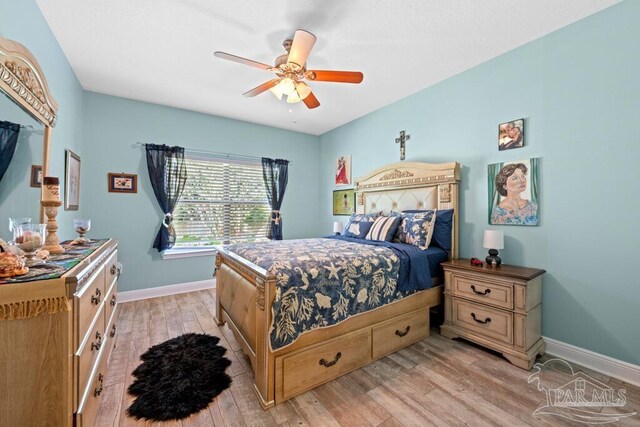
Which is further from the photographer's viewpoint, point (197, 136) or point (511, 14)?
point (197, 136)

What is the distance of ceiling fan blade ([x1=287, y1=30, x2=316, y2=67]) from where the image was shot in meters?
1.87

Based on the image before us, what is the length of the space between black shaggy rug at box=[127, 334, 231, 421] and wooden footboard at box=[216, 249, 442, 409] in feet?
0.91

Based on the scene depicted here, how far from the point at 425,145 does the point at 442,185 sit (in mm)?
654

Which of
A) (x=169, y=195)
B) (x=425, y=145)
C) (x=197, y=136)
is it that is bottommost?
(x=169, y=195)

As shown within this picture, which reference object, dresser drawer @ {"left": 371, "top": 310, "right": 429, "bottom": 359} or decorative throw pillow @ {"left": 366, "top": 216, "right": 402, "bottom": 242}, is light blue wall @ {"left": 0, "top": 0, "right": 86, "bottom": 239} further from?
decorative throw pillow @ {"left": 366, "top": 216, "right": 402, "bottom": 242}

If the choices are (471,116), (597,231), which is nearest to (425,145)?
(471,116)

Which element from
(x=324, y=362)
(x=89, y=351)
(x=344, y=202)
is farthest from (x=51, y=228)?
(x=344, y=202)

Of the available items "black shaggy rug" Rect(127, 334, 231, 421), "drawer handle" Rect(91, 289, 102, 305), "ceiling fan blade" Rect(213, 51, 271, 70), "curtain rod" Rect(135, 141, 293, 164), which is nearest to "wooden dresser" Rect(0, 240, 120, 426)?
"drawer handle" Rect(91, 289, 102, 305)

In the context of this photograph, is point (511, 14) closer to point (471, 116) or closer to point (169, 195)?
point (471, 116)

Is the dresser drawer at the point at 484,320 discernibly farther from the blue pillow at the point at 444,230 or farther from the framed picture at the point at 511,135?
the framed picture at the point at 511,135

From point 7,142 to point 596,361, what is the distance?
426 centimetres

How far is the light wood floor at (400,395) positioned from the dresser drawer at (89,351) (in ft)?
1.41

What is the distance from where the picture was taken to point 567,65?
2.22m

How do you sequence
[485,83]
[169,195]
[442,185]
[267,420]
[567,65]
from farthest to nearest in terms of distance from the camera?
1. [169,195]
2. [442,185]
3. [485,83]
4. [567,65]
5. [267,420]
